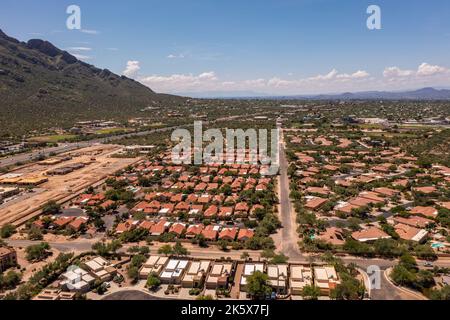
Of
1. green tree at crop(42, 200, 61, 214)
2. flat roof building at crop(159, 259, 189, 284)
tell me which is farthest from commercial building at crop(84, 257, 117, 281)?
green tree at crop(42, 200, 61, 214)

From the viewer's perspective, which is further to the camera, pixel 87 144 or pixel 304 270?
pixel 87 144

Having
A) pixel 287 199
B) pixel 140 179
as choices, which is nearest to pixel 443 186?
pixel 287 199

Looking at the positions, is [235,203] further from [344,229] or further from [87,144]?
[87,144]

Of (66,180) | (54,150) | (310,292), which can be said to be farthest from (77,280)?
(54,150)

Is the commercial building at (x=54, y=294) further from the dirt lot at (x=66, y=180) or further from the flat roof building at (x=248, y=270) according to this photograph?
the dirt lot at (x=66, y=180)

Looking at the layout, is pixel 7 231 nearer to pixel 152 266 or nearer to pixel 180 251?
pixel 152 266

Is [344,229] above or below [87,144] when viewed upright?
below
